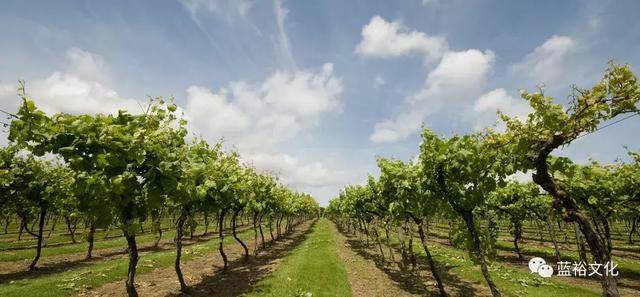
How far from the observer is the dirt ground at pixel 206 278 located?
17750mm


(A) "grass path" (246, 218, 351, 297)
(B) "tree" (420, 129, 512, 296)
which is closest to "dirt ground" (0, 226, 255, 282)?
(A) "grass path" (246, 218, 351, 297)

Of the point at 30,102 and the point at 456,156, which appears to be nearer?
the point at 30,102

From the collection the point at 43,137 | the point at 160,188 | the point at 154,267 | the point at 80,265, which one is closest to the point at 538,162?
the point at 160,188

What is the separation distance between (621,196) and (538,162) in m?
21.4

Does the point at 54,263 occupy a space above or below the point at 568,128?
below

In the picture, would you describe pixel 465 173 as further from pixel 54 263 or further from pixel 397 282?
pixel 54 263

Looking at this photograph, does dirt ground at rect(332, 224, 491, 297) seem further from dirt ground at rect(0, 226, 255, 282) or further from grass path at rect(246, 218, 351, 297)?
dirt ground at rect(0, 226, 255, 282)

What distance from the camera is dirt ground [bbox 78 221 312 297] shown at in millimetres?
17750

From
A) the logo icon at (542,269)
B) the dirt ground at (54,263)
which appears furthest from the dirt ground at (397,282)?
the dirt ground at (54,263)

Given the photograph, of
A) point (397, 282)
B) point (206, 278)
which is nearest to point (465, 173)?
point (397, 282)

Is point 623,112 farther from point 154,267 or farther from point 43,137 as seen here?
point 154,267

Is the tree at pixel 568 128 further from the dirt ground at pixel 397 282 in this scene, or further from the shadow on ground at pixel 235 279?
the shadow on ground at pixel 235 279

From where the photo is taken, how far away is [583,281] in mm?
22688

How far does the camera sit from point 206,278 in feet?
70.7
